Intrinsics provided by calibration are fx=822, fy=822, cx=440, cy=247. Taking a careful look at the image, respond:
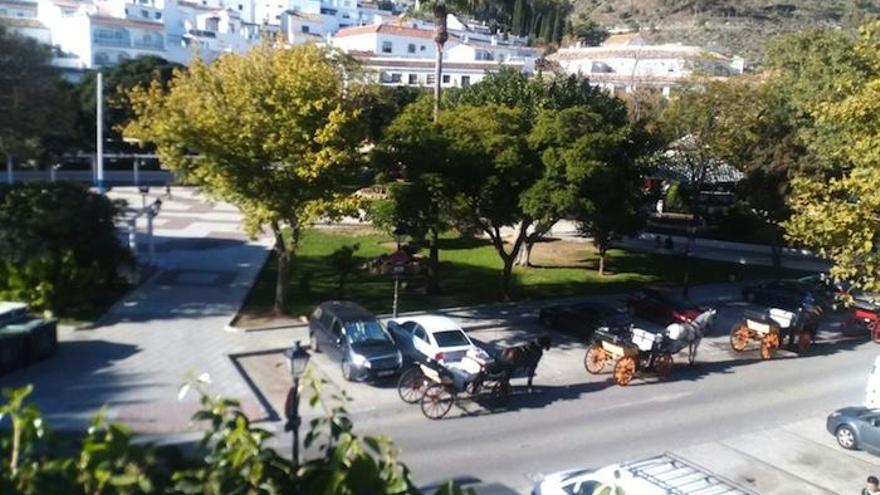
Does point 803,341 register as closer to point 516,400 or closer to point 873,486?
point 516,400

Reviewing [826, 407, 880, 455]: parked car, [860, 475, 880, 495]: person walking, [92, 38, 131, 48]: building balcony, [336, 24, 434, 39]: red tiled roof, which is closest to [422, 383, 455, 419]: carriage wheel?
[860, 475, 880, 495]: person walking

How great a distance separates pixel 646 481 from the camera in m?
11.7

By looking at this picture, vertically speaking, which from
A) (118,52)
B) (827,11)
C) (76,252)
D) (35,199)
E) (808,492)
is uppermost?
(827,11)

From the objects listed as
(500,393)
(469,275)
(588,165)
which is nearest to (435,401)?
(500,393)

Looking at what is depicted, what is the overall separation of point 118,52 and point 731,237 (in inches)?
2158

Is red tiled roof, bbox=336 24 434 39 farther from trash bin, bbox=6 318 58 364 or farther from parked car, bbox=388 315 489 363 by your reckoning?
trash bin, bbox=6 318 58 364

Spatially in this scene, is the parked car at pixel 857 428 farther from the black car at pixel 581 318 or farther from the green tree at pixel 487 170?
the green tree at pixel 487 170

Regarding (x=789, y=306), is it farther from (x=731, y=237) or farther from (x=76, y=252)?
(x=76, y=252)

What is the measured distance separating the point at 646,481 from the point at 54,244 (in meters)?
17.2

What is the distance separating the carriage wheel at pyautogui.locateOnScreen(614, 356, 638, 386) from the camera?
1942cm

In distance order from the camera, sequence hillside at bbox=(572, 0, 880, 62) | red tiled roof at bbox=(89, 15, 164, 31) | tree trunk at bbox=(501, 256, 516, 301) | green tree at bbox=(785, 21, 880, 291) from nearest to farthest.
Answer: green tree at bbox=(785, 21, 880, 291)
tree trunk at bbox=(501, 256, 516, 301)
red tiled roof at bbox=(89, 15, 164, 31)
hillside at bbox=(572, 0, 880, 62)

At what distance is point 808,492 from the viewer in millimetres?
14398

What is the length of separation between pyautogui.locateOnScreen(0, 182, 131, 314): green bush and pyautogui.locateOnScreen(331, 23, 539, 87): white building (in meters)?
59.7

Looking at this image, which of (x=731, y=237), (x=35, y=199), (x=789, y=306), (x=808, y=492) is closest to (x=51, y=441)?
(x=808, y=492)
